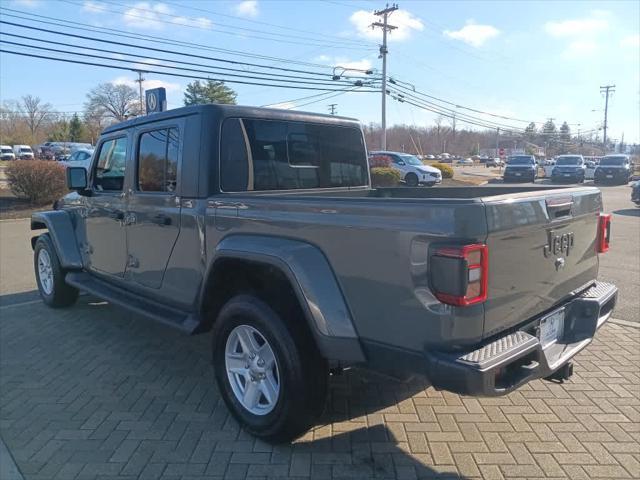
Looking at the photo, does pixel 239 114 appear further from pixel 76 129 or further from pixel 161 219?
pixel 76 129

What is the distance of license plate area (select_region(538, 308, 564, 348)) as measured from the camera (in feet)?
9.36

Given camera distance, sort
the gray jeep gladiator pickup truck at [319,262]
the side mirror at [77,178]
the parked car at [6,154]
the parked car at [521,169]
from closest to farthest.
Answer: the gray jeep gladiator pickup truck at [319,262], the side mirror at [77,178], the parked car at [521,169], the parked car at [6,154]

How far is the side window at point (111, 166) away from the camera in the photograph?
4523 mm

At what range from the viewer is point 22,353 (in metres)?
4.61

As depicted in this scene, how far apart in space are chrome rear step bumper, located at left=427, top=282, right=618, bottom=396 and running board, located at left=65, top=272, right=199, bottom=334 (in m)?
1.91

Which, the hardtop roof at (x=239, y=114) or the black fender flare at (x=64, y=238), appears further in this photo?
the black fender flare at (x=64, y=238)

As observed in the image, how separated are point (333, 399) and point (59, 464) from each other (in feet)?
5.89

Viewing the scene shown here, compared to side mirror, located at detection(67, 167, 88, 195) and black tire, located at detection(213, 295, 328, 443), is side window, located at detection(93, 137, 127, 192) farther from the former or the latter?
black tire, located at detection(213, 295, 328, 443)

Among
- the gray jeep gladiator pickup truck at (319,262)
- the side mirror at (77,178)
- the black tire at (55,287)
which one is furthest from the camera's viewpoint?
the black tire at (55,287)

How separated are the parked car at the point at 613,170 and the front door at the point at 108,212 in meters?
32.2

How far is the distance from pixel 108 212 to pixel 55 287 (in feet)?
5.58

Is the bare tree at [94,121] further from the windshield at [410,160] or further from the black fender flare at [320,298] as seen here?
the black fender flare at [320,298]

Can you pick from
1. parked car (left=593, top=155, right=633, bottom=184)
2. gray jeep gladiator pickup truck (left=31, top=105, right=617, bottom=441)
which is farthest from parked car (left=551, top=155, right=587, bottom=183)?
gray jeep gladiator pickup truck (left=31, top=105, right=617, bottom=441)

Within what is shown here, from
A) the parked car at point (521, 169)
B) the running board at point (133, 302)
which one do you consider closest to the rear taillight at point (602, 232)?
the running board at point (133, 302)
